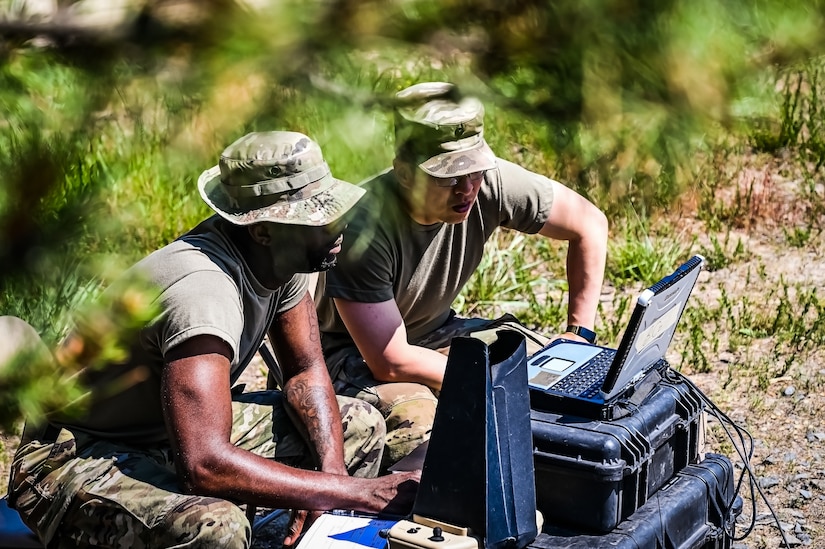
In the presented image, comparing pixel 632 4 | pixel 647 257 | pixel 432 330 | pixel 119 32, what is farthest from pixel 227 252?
pixel 647 257

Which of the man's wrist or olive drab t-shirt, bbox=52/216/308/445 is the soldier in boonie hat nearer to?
the man's wrist

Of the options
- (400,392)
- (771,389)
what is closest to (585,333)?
(400,392)

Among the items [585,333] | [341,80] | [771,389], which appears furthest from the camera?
[771,389]

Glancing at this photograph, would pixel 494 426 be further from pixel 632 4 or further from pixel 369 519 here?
pixel 632 4

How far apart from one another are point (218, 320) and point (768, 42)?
1831 mm

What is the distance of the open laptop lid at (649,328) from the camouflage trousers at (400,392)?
24.6 inches

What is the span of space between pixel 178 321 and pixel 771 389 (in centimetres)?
300

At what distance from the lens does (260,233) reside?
9.40 feet

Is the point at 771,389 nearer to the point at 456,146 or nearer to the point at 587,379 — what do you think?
the point at 587,379

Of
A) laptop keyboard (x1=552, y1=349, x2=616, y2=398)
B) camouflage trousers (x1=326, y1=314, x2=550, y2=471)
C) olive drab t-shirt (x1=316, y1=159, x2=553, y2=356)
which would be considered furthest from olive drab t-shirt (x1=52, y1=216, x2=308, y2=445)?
laptop keyboard (x1=552, y1=349, x2=616, y2=398)

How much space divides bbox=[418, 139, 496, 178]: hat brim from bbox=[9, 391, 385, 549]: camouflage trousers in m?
0.99

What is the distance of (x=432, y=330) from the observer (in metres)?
3.88

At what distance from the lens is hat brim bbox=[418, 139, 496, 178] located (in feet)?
10.6

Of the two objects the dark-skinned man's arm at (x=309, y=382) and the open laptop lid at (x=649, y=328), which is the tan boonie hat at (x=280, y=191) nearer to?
the dark-skinned man's arm at (x=309, y=382)
